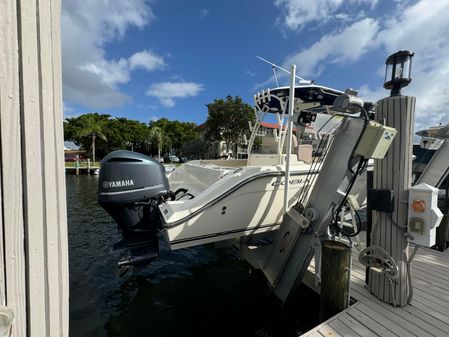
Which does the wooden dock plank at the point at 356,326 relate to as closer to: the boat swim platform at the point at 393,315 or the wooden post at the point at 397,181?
the boat swim platform at the point at 393,315

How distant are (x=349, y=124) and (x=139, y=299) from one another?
3737 mm

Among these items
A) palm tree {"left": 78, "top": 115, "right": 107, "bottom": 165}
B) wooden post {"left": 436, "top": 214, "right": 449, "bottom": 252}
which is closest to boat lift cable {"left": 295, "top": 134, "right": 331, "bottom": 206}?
wooden post {"left": 436, "top": 214, "right": 449, "bottom": 252}

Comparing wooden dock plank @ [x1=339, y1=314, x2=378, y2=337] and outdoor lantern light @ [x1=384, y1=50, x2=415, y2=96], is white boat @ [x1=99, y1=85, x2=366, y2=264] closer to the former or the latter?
outdoor lantern light @ [x1=384, y1=50, x2=415, y2=96]

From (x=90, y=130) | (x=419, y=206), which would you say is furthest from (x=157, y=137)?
(x=419, y=206)

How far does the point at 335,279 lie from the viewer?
2.70 meters

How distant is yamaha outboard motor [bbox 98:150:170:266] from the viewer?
9.78ft

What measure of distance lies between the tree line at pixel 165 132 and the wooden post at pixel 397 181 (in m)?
24.0

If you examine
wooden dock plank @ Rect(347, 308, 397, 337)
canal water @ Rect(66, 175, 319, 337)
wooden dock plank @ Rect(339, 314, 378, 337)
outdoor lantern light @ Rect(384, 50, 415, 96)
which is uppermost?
outdoor lantern light @ Rect(384, 50, 415, 96)

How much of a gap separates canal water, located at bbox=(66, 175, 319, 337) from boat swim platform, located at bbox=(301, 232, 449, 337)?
2.56 feet

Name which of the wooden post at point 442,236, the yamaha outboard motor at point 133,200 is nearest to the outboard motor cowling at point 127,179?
the yamaha outboard motor at point 133,200

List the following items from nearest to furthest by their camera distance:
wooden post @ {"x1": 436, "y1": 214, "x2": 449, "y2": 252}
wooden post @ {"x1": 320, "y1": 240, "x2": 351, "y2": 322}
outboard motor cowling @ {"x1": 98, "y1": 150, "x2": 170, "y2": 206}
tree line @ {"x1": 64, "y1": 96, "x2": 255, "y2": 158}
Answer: wooden post @ {"x1": 320, "y1": 240, "x2": 351, "y2": 322} < outboard motor cowling @ {"x1": 98, "y1": 150, "x2": 170, "y2": 206} < wooden post @ {"x1": 436, "y1": 214, "x2": 449, "y2": 252} < tree line @ {"x1": 64, "y1": 96, "x2": 255, "y2": 158}

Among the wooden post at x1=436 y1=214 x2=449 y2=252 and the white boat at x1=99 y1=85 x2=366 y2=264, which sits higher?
the white boat at x1=99 y1=85 x2=366 y2=264

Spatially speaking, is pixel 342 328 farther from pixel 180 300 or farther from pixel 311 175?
pixel 180 300

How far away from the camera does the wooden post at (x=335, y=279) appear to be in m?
2.68
